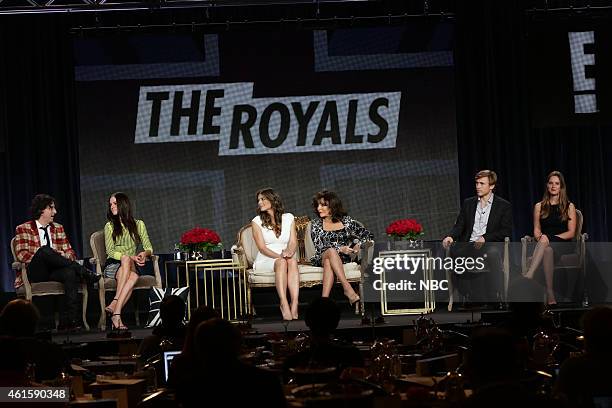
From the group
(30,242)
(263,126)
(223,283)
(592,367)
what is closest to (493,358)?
(592,367)

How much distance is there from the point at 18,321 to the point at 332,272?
5.19 metres

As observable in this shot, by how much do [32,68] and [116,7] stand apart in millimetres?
2050

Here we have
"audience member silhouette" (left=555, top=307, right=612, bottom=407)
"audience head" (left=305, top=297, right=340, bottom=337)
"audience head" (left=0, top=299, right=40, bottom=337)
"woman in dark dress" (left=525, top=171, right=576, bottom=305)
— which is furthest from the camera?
"woman in dark dress" (left=525, top=171, right=576, bottom=305)

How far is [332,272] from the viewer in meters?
9.28

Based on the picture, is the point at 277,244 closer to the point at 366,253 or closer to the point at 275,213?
the point at 275,213

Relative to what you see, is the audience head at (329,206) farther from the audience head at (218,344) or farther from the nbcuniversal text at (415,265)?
the audience head at (218,344)

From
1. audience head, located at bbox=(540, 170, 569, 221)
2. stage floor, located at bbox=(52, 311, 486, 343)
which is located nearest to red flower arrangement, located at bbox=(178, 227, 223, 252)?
stage floor, located at bbox=(52, 311, 486, 343)

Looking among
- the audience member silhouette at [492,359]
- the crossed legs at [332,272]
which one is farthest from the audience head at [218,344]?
the crossed legs at [332,272]

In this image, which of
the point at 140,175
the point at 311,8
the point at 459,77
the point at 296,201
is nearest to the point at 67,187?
the point at 140,175

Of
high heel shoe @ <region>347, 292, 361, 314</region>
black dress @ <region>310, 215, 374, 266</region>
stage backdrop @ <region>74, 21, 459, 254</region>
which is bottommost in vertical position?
high heel shoe @ <region>347, 292, 361, 314</region>

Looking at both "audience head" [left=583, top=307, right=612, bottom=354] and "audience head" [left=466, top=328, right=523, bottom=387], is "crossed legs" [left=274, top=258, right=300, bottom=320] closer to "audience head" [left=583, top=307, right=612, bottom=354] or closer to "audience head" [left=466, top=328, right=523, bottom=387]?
"audience head" [left=583, top=307, right=612, bottom=354]

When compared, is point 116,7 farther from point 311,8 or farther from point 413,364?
point 413,364

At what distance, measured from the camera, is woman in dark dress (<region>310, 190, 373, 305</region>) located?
30.6 ft

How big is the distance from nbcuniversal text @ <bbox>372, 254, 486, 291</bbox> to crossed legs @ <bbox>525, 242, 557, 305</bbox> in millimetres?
412
